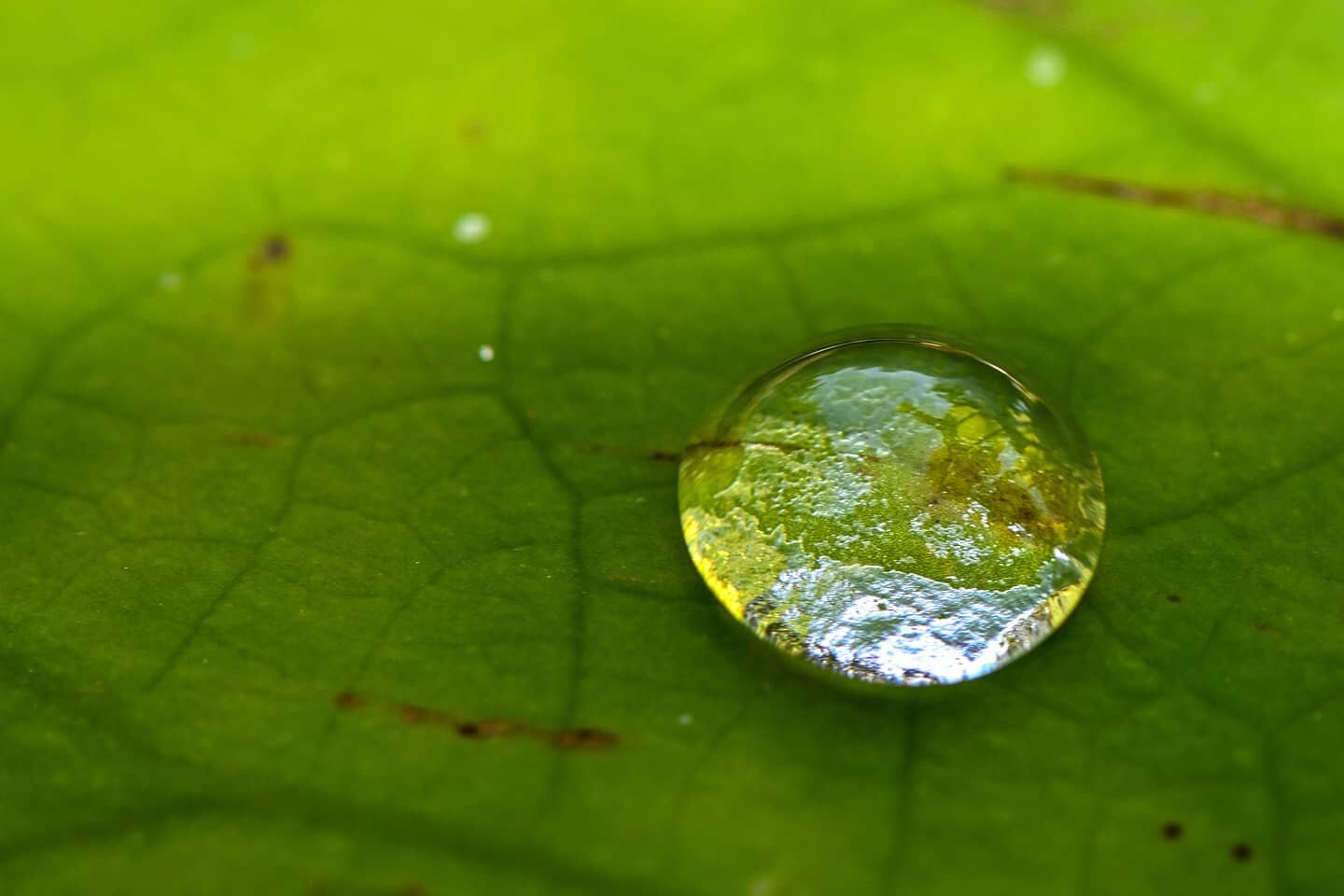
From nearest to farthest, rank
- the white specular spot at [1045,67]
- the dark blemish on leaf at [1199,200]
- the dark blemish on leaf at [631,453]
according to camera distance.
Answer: the dark blemish on leaf at [631,453], the dark blemish on leaf at [1199,200], the white specular spot at [1045,67]

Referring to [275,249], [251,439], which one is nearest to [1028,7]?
[275,249]

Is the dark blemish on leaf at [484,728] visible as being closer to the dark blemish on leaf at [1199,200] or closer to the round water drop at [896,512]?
the round water drop at [896,512]

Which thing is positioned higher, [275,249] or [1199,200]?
[275,249]

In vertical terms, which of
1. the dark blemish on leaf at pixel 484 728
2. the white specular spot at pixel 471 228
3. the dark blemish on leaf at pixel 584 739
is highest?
the white specular spot at pixel 471 228


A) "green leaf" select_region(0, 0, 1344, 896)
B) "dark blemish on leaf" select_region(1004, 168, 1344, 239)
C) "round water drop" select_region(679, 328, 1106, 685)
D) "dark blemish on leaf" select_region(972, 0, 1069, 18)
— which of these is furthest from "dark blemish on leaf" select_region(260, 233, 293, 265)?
"dark blemish on leaf" select_region(972, 0, 1069, 18)

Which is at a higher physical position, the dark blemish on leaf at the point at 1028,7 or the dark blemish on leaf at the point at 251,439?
the dark blemish on leaf at the point at 1028,7

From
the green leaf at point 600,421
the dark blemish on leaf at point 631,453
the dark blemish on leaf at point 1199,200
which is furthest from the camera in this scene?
the dark blemish on leaf at point 1199,200

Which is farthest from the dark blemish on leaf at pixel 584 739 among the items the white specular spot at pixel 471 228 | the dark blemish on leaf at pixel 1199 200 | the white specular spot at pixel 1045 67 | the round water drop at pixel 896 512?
the white specular spot at pixel 1045 67

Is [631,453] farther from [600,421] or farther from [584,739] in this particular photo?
[584,739]
